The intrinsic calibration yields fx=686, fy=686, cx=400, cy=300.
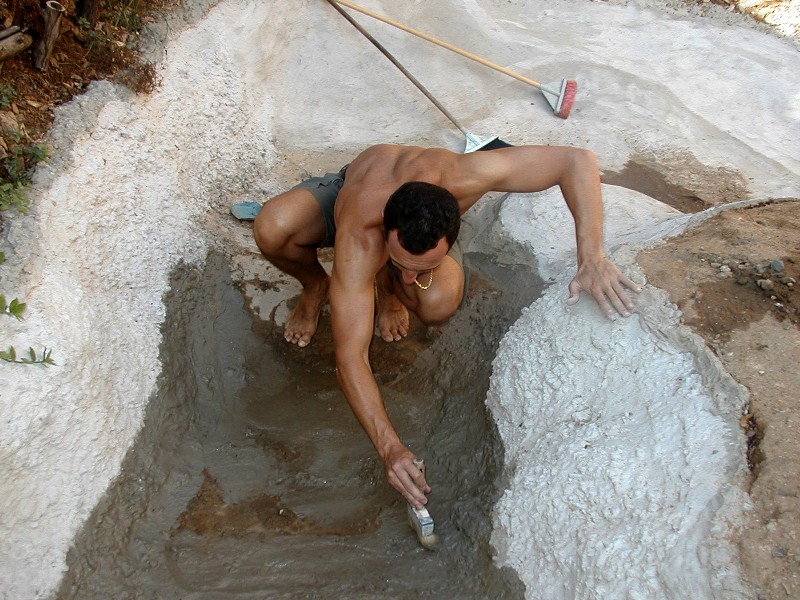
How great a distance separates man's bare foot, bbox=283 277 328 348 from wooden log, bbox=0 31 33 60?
1.40 m

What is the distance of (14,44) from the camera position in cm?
255

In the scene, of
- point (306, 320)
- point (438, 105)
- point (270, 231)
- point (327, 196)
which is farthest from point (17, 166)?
point (438, 105)

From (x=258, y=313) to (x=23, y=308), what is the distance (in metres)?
1.11

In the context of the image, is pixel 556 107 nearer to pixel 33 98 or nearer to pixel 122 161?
Result: pixel 122 161

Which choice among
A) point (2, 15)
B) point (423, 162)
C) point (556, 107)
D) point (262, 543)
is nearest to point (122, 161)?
point (2, 15)

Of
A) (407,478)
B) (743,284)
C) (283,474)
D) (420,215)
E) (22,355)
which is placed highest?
(420,215)

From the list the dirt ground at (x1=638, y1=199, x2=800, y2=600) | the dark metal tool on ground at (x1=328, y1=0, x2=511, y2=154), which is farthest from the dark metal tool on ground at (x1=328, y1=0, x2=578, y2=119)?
the dirt ground at (x1=638, y1=199, x2=800, y2=600)

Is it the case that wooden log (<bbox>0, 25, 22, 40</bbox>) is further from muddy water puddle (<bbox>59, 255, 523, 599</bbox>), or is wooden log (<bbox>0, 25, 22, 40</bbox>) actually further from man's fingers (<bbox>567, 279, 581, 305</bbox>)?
man's fingers (<bbox>567, 279, 581, 305</bbox>)

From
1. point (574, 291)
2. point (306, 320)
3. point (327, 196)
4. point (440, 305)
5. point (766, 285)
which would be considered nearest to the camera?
point (766, 285)

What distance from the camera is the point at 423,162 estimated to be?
2266 millimetres

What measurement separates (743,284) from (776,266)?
0.13 metres

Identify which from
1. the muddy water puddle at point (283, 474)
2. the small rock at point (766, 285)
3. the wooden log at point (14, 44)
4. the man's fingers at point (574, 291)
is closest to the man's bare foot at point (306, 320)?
the muddy water puddle at point (283, 474)

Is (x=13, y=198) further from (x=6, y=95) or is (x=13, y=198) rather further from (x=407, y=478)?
(x=407, y=478)

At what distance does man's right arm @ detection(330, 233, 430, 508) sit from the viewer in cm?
196
